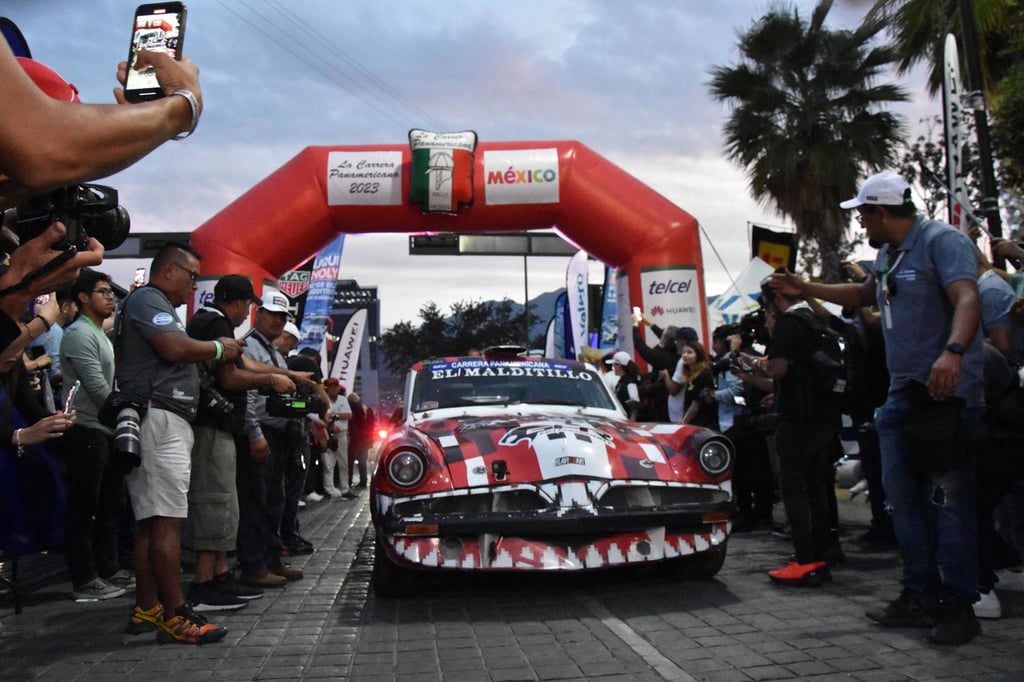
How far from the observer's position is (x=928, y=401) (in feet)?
14.4

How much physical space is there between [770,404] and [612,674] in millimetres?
4333

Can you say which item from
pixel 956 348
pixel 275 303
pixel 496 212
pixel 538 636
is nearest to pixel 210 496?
pixel 275 303

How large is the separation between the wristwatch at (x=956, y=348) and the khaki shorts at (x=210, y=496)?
3.53 metres

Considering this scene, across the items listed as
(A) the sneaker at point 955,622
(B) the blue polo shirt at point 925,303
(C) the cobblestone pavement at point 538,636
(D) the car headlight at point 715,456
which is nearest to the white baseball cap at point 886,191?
(B) the blue polo shirt at point 925,303

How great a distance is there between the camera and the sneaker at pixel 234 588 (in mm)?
5375

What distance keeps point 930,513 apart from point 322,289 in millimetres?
13086

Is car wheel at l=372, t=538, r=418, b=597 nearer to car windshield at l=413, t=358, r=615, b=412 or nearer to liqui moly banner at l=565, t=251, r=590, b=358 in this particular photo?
car windshield at l=413, t=358, r=615, b=412

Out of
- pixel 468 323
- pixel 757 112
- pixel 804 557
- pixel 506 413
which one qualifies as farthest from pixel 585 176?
pixel 468 323

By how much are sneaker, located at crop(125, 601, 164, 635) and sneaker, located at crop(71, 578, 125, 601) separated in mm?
1241

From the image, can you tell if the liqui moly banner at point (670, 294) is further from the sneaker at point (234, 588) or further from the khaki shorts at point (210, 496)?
the khaki shorts at point (210, 496)

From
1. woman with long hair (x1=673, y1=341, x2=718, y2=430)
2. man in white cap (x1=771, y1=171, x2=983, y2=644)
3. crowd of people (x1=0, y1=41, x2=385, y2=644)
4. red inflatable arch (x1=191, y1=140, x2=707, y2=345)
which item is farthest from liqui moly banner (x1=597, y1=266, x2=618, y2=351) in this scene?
man in white cap (x1=771, y1=171, x2=983, y2=644)

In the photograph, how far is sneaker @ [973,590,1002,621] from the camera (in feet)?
14.9

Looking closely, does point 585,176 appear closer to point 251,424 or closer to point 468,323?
point 251,424

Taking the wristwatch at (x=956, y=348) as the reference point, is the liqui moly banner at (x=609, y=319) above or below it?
above
